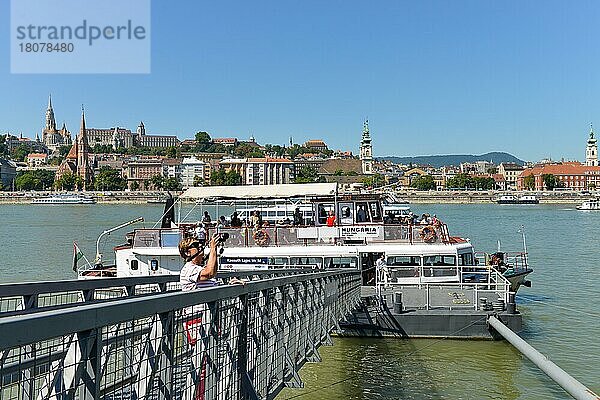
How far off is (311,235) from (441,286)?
14.6ft

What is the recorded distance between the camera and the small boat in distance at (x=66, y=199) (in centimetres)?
17925

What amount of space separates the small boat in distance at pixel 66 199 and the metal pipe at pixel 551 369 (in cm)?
16938

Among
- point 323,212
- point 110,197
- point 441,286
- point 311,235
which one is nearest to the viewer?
point 441,286

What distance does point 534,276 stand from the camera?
3644cm

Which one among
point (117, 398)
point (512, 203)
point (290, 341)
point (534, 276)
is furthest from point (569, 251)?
point (512, 203)

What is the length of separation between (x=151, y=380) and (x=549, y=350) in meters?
16.8

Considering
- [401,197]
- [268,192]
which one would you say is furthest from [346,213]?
[401,197]

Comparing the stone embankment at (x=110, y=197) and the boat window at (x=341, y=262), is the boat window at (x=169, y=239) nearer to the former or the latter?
the boat window at (x=341, y=262)

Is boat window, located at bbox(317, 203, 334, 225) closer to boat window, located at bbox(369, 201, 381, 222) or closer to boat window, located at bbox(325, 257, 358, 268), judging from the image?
boat window, located at bbox(369, 201, 381, 222)

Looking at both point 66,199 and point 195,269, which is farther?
point 66,199

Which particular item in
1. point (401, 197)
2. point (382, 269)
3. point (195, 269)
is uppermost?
point (401, 197)

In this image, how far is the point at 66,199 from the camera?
596 ft

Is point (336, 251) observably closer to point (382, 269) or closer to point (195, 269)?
point (382, 269)

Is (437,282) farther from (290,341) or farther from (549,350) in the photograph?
(290,341)
